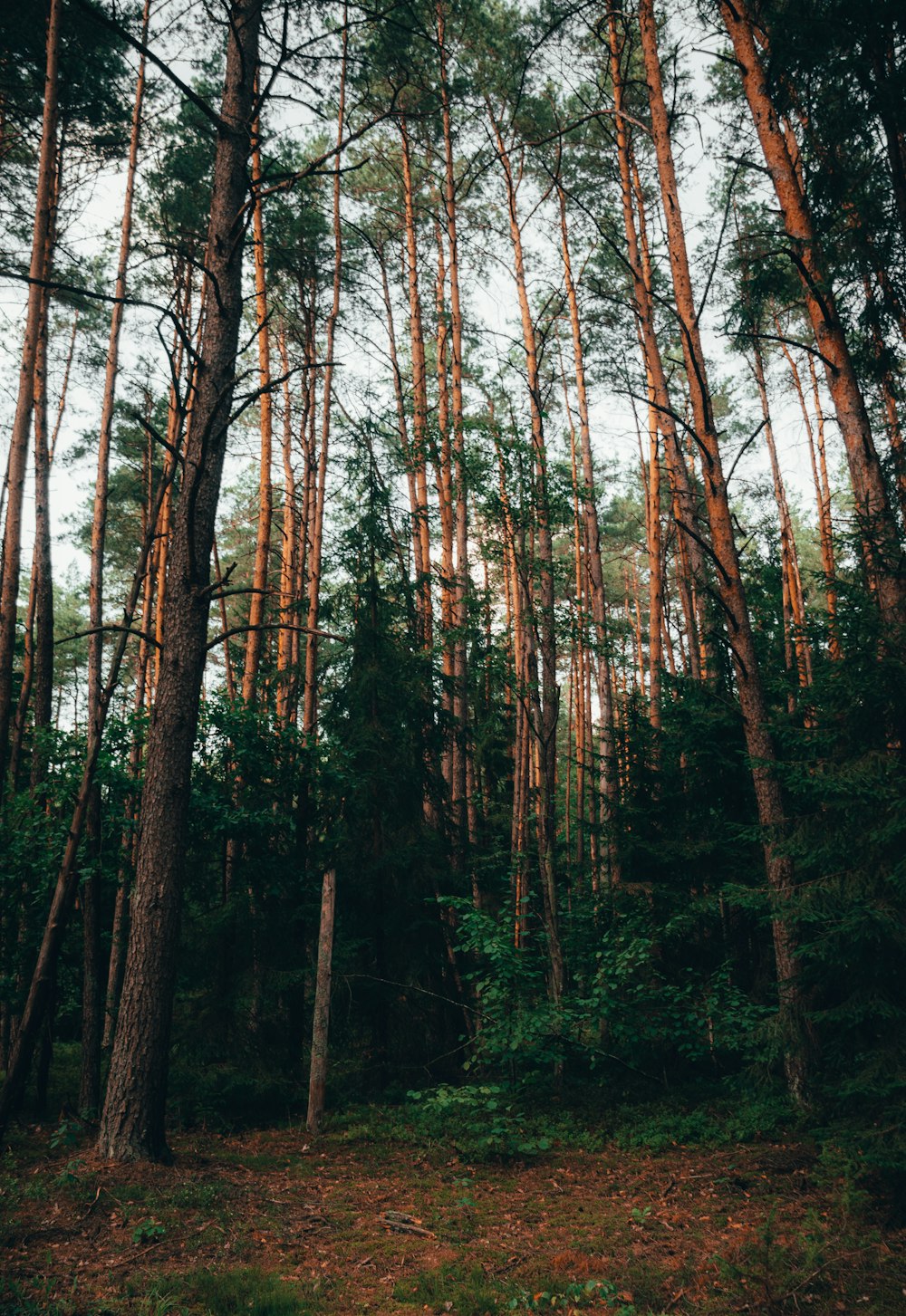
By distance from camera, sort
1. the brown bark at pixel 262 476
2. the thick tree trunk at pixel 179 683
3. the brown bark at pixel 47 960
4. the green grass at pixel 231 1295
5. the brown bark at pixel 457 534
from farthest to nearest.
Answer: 1. the brown bark at pixel 262 476
2. the brown bark at pixel 457 534
3. the brown bark at pixel 47 960
4. the thick tree trunk at pixel 179 683
5. the green grass at pixel 231 1295

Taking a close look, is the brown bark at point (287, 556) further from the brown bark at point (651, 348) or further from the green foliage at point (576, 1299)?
the green foliage at point (576, 1299)

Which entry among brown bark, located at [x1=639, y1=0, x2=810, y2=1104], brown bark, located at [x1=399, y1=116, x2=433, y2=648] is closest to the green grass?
brown bark, located at [x1=639, y1=0, x2=810, y2=1104]

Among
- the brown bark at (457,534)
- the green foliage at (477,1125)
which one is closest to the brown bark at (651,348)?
the brown bark at (457,534)

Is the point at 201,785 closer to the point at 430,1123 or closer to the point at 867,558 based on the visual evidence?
the point at 430,1123

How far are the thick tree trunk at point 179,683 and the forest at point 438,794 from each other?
4 cm

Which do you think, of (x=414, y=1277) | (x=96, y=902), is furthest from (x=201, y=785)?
(x=414, y=1277)

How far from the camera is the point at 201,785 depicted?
28.6 feet

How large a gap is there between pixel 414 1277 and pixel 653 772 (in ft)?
21.3

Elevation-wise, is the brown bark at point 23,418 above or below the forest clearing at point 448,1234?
above

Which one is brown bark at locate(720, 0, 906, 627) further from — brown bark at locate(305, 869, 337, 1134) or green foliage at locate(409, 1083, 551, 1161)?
brown bark at locate(305, 869, 337, 1134)

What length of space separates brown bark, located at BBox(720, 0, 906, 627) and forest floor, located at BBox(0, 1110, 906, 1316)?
4.24 m

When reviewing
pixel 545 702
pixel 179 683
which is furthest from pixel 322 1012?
pixel 545 702

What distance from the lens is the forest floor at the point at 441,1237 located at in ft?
12.1

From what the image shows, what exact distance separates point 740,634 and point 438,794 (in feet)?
15.8
